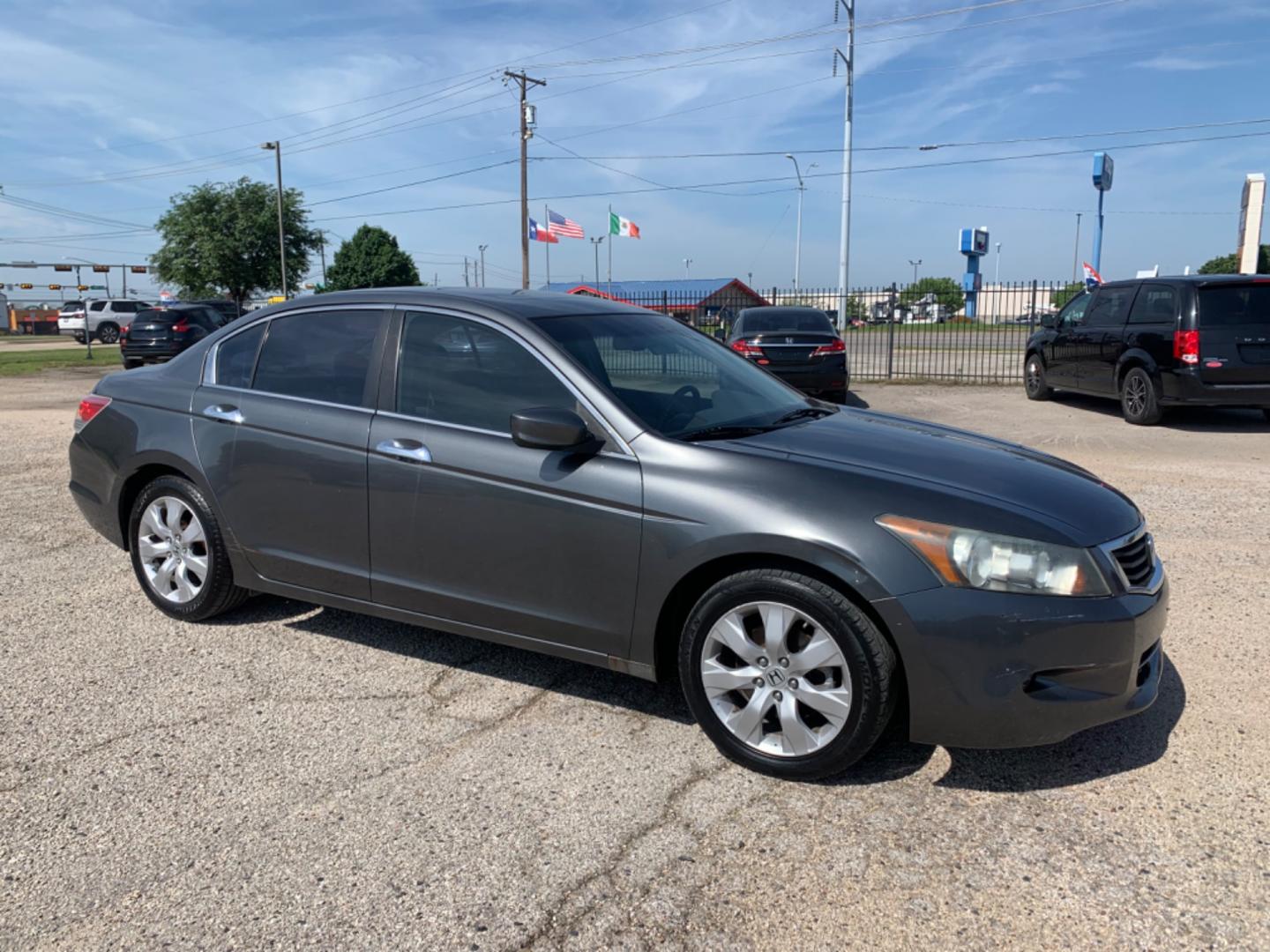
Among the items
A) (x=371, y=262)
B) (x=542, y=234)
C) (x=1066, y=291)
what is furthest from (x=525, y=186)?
(x=371, y=262)

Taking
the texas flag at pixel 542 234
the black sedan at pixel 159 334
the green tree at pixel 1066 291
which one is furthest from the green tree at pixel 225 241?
the green tree at pixel 1066 291

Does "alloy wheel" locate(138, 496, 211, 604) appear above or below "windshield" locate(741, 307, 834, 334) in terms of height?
below

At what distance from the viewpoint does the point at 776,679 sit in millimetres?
3166

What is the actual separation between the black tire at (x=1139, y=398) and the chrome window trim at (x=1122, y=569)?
29.7 feet

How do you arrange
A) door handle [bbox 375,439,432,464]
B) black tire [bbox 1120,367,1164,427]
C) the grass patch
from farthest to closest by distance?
the grass patch → black tire [bbox 1120,367,1164,427] → door handle [bbox 375,439,432,464]

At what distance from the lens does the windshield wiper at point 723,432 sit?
356 centimetres

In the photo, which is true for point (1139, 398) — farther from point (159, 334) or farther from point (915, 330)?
point (159, 334)

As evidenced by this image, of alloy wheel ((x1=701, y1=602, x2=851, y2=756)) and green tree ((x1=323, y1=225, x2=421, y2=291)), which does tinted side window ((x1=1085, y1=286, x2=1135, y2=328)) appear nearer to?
alloy wheel ((x1=701, y1=602, x2=851, y2=756))

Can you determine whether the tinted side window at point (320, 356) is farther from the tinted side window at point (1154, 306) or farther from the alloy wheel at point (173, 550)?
the tinted side window at point (1154, 306)

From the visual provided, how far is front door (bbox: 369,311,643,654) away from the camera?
3434 millimetres

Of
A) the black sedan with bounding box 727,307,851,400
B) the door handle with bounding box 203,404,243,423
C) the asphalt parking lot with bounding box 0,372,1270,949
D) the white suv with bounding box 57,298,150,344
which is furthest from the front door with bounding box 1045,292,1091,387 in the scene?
the white suv with bounding box 57,298,150,344

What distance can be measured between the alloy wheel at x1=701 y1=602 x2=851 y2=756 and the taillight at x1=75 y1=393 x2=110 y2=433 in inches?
140

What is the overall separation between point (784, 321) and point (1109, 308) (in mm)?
4236

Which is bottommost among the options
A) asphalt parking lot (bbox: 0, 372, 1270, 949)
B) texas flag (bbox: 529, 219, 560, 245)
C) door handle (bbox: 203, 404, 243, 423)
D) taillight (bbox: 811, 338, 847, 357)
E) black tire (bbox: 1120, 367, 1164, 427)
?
asphalt parking lot (bbox: 0, 372, 1270, 949)
